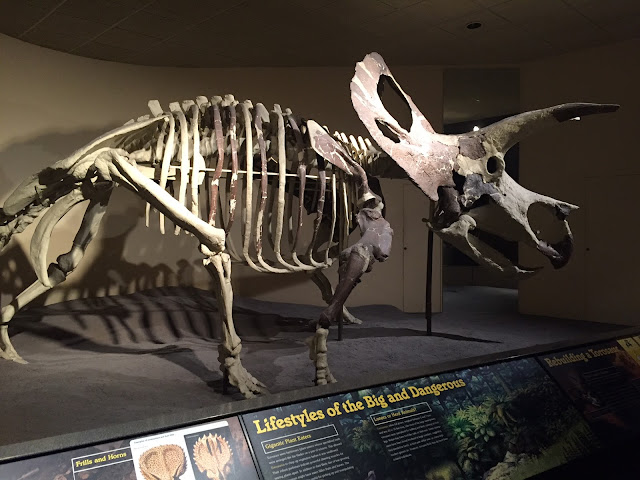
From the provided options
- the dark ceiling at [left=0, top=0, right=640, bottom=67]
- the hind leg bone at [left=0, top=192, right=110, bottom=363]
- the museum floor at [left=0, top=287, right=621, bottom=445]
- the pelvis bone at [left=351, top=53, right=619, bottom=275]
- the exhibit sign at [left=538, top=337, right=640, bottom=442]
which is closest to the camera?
the exhibit sign at [left=538, top=337, right=640, bottom=442]

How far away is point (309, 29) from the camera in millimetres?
4832

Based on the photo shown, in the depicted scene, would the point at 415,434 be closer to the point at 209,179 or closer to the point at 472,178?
the point at 472,178

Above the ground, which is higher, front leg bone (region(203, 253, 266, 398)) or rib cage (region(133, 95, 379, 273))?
rib cage (region(133, 95, 379, 273))

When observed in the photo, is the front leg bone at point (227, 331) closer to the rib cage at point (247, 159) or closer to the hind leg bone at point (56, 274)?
the rib cage at point (247, 159)

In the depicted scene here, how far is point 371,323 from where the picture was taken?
541cm

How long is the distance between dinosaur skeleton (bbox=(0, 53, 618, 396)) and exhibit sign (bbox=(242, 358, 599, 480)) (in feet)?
3.73

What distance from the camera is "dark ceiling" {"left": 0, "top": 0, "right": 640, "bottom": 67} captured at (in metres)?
4.31

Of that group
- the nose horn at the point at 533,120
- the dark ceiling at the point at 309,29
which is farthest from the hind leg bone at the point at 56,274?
the nose horn at the point at 533,120

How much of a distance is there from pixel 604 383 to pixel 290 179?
7.75 feet

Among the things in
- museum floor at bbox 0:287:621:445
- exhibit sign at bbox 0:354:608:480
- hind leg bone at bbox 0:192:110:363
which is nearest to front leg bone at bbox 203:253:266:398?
museum floor at bbox 0:287:621:445

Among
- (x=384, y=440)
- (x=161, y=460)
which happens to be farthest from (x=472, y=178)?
(x=161, y=460)

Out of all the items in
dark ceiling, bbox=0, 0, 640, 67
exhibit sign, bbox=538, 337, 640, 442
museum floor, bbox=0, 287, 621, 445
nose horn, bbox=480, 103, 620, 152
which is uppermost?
dark ceiling, bbox=0, 0, 640, 67

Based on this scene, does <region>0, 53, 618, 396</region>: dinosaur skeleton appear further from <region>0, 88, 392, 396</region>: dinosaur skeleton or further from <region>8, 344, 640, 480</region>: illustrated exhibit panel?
<region>8, 344, 640, 480</region>: illustrated exhibit panel

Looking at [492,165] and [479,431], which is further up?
[492,165]
